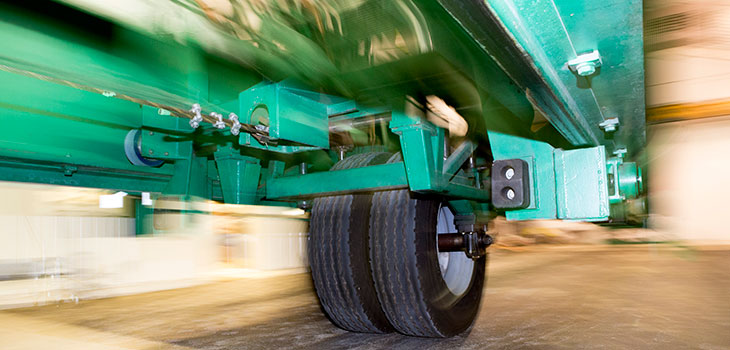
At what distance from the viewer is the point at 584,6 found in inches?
42.0

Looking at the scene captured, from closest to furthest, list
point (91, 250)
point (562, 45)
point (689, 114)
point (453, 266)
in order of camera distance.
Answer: point (562, 45) < point (453, 266) < point (91, 250) < point (689, 114)

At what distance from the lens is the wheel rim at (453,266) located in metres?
2.53

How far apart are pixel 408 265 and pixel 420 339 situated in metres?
0.52

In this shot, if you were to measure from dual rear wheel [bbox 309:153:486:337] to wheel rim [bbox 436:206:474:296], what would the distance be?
15 cm

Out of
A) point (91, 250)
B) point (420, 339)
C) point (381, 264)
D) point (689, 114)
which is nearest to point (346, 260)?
point (381, 264)

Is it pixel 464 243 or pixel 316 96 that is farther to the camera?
pixel 464 243

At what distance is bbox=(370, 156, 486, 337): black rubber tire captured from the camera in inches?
80.2

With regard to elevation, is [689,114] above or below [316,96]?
above

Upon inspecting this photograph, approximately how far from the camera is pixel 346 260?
217 cm

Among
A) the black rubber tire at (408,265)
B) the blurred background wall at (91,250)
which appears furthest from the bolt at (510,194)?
the blurred background wall at (91,250)

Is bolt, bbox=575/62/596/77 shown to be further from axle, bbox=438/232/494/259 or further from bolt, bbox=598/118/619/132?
axle, bbox=438/232/494/259

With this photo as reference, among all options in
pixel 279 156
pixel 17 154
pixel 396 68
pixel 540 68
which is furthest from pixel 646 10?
pixel 17 154

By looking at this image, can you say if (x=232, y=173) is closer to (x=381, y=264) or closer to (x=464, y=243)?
(x=381, y=264)

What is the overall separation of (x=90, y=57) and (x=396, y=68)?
96 cm
